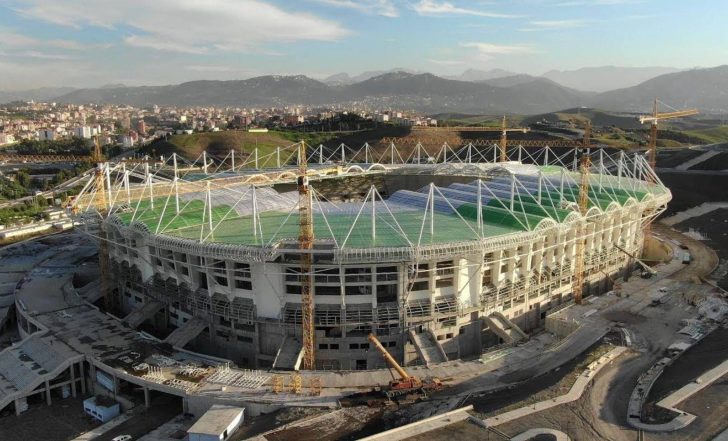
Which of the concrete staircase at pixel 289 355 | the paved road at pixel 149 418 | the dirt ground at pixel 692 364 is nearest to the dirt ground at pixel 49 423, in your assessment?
the paved road at pixel 149 418

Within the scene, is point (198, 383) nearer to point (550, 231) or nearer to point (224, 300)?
point (224, 300)

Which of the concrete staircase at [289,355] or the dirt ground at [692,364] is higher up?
the dirt ground at [692,364]

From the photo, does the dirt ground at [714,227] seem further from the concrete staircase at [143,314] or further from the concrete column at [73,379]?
the concrete column at [73,379]

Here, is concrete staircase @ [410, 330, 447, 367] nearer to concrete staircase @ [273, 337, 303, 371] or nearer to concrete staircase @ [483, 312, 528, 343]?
concrete staircase @ [483, 312, 528, 343]

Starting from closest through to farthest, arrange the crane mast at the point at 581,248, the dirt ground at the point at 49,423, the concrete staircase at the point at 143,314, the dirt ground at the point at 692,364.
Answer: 1. the dirt ground at the point at 692,364
2. the dirt ground at the point at 49,423
3. the concrete staircase at the point at 143,314
4. the crane mast at the point at 581,248

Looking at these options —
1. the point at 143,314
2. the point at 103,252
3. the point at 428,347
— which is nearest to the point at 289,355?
the point at 428,347

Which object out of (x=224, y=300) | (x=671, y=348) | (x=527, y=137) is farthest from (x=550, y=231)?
(x=527, y=137)

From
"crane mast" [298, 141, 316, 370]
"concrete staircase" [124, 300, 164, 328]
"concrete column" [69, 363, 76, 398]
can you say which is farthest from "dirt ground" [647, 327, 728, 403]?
"concrete column" [69, 363, 76, 398]
